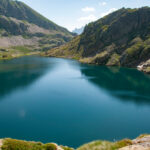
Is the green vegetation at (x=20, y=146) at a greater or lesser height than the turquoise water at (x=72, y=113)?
greater

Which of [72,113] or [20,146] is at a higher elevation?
[20,146]

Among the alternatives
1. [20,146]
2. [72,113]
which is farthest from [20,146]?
[72,113]

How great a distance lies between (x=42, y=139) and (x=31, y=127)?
780cm

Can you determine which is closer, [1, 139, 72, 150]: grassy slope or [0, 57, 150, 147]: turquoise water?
[1, 139, 72, 150]: grassy slope

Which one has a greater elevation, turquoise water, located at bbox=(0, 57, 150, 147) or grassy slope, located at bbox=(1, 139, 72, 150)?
grassy slope, located at bbox=(1, 139, 72, 150)

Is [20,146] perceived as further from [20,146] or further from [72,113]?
[72,113]

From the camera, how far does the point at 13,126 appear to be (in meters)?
50.5

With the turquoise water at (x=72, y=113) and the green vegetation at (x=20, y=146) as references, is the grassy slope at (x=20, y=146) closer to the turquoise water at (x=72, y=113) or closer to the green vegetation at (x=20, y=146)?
the green vegetation at (x=20, y=146)

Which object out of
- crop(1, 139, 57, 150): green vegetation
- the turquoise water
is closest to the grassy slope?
crop(1, 139, 57, 150): green vegetation

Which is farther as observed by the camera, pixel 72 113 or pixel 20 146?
pixel 72 113

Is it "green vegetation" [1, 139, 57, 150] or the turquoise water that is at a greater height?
"green vegetation" [1, 139, 57, 150]

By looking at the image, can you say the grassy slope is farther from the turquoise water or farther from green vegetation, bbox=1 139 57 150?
the turquoise water

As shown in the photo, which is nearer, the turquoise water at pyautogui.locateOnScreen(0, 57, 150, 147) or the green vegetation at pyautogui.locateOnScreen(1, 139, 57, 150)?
the green vegetation at pyautogui.locateOnScreen(1, 139, 57, 150)

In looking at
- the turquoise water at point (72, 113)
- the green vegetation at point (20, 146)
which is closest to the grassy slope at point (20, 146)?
the green vegetation at point (20, 146)
